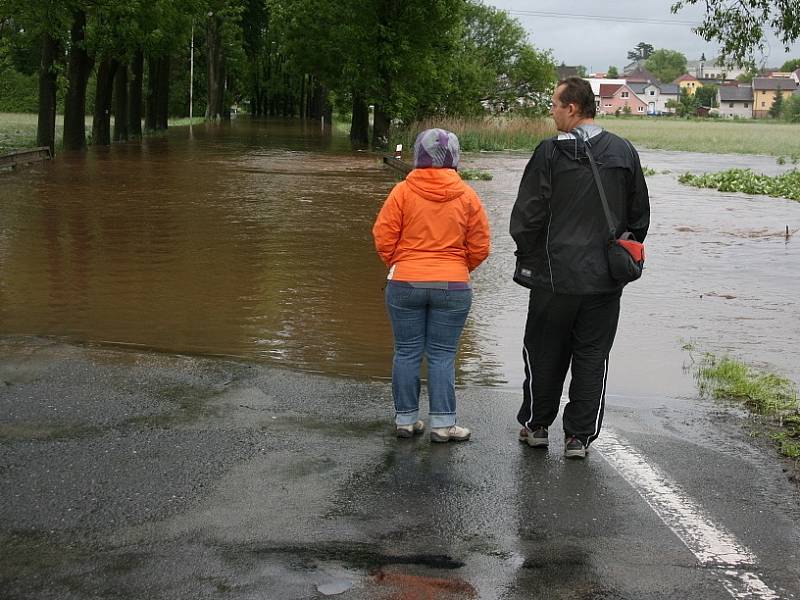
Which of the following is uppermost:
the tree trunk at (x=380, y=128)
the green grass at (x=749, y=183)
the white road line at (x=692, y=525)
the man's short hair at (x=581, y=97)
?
the tree trunk at (x=380, y=128)

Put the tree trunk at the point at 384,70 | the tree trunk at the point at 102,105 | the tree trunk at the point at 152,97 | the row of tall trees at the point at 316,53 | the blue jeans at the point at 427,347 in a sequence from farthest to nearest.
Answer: the tree trunk at the point at 152,97 < the tree trunk at the point at 384,70 < the tree trunk at the point at 102,105 < the row of tall trees at the point at 316,53 < the blue jeans at the point at 427,347

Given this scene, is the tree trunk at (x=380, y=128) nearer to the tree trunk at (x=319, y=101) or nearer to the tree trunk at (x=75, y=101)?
the tree trunk at (x=75, y=101)

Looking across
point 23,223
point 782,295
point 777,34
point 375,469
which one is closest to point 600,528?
point 375,469

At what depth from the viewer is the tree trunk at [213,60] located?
236 feet

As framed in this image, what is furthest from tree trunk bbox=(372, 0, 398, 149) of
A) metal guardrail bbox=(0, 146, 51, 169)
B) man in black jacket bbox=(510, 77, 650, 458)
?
man in black jacket bbox=(510, 77, 650, 458)

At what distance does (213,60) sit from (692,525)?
70.8m

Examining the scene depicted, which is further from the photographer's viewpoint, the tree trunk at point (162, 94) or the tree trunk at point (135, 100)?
the tree trunk at point (162, 94)

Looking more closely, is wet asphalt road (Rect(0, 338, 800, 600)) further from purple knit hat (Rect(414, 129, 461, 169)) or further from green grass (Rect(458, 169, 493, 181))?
green grass (Rect(458, 169, 493, 181))

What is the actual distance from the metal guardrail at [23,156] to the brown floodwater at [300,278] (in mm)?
1421

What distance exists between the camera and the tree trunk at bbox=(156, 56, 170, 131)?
52.8 meters

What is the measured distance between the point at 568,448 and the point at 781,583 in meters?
1.71

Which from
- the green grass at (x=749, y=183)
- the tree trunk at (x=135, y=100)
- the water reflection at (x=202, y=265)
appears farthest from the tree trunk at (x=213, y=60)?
the water reflection at (x=202, y=265)

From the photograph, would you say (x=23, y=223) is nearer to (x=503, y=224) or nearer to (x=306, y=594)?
(x=503, y=224)

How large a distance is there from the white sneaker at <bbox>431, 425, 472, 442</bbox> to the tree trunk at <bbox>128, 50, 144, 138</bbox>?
131ft
